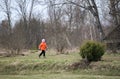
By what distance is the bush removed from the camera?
26.0 meters

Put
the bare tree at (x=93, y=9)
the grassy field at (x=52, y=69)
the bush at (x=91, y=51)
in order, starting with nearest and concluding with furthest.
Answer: the grassy field at (x=52, y=69)
the bush at (x=91, y=51)
the bare tree at (x=93, y=9)

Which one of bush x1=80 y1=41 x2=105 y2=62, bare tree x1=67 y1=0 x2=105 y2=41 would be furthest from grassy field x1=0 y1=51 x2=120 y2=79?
bare tree x1=67 y1=0 x2=105 y2=41

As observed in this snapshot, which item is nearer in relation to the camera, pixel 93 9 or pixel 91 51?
pixel 91 51

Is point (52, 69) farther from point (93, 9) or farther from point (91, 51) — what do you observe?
point (93, 9)

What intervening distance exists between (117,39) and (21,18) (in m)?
41.7

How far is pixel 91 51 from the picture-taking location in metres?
26.2

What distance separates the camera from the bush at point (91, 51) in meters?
26.0

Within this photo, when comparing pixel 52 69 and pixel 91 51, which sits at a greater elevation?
pixel 91 51

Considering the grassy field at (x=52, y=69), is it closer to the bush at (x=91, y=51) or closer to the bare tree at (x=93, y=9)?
the bush at (x=91, y=51)

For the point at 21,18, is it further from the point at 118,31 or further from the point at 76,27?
the point at 118,31

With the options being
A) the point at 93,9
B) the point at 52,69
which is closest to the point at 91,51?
the point at 52,69

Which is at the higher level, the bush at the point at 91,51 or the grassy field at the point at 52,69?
the bush at the point at 91,51

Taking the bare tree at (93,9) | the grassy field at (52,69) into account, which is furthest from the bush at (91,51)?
the bare tree at (93,9)

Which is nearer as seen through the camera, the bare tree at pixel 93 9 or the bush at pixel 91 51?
the bush at pixel 91 51
